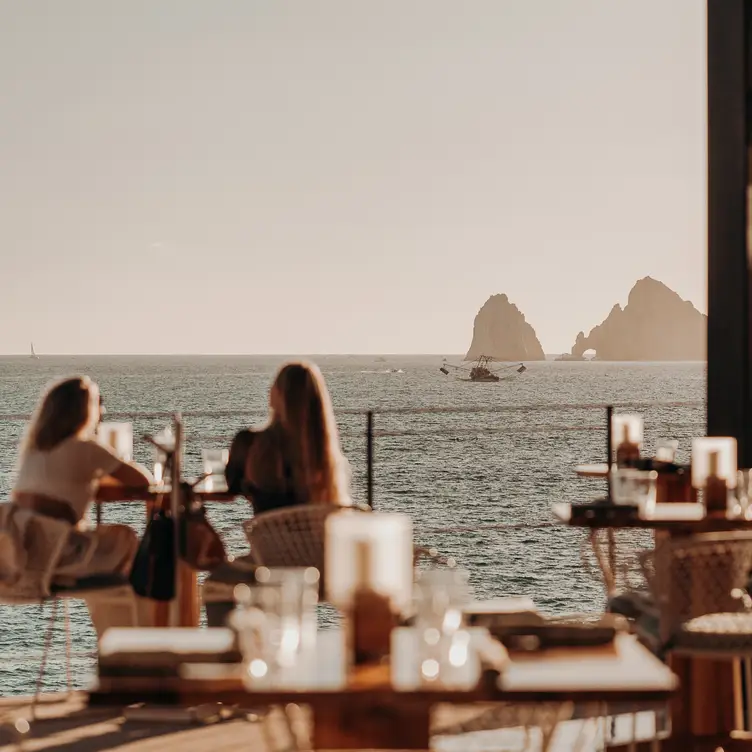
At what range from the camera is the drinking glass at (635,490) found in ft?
14.2

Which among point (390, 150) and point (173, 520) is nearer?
point (173, 520)

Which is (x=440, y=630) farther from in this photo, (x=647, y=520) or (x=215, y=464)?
(x=215, y=464)

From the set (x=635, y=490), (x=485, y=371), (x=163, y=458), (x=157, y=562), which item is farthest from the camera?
(x=485, y=371)

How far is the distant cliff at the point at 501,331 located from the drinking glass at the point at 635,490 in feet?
329

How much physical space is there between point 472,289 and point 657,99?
15393 millimetres

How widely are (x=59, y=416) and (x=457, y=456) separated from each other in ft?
171

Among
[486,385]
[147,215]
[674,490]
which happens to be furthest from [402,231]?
[674,490]

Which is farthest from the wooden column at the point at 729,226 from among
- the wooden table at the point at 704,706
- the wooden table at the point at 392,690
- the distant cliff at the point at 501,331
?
the distant cliff at the point at 501,331

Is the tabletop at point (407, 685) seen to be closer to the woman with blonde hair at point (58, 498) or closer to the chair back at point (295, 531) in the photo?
the chair back at point (295, 531)

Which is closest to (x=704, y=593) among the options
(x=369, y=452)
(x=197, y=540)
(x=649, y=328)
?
(x=197, y=540)

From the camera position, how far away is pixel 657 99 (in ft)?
171

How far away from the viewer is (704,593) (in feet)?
12.3

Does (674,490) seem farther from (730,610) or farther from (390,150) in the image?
(390,150)

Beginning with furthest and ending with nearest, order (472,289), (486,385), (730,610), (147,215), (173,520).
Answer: (486,385)
(472,289)
(147,215)
(173,520)
(730,610)
